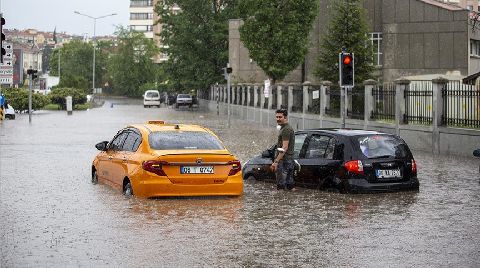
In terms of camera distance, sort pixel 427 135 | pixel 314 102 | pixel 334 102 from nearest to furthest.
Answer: pixel 427 135 < pixel 334 102 < pixel 314 102

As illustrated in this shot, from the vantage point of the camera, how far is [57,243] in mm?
11008

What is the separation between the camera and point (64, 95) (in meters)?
79.6

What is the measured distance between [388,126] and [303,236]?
20221 millimetres

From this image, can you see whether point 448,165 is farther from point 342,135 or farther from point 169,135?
point 169,135

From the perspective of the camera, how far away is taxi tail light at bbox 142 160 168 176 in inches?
599

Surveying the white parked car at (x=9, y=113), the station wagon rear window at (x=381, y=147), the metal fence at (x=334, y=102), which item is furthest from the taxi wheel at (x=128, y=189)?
the white parked car at (x=9, y=113)

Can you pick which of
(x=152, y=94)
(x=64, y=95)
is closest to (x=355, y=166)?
(x=64, y=95)

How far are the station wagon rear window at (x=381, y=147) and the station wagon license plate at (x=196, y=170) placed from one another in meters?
2.89

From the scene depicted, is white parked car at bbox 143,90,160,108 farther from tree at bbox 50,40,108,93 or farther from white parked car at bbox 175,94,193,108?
tree at bbox 50,40,108,93

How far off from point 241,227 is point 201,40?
75.5 meters

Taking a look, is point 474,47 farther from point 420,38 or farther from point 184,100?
point 184,100

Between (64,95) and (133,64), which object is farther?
(133,64)

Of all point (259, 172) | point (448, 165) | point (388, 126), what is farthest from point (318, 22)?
point (259, 172)

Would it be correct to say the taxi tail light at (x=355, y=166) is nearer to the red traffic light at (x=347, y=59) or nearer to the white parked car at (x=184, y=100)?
the red traffic light at (x=347, y=59)
